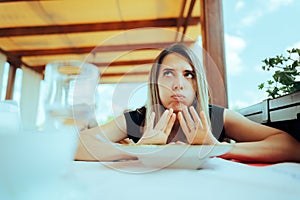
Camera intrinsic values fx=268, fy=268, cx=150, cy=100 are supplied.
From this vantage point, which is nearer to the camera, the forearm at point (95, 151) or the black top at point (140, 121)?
the forearm at point (95, 151)

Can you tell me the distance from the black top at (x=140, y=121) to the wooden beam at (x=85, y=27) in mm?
919

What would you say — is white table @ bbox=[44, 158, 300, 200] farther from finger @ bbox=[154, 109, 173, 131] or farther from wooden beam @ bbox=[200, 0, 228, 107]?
wooden beam @ bbox=[200, 0, 228, 107]

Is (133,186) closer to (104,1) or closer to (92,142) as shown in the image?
(92,142)

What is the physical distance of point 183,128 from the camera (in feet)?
1.94

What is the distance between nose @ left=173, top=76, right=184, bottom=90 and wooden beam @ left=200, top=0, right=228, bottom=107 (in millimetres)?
240

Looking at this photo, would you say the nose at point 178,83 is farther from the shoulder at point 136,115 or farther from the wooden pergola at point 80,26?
the wooden pergola at point 80,26

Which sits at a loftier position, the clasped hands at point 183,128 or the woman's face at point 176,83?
the woman's face at point 176,83

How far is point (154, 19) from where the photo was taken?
1492mm

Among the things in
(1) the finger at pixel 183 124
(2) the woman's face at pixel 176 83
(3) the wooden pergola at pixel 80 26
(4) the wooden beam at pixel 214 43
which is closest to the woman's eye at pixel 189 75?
(2) the woman's face at pixel 176 83

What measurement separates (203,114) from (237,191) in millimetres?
324

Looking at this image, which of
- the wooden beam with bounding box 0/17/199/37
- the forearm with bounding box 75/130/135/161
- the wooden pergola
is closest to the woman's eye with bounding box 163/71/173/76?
the forearm with bounding box 75/130/135/161

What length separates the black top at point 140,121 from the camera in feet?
2.08

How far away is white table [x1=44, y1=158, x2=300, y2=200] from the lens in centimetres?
31

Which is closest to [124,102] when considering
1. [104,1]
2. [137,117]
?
[137,117]
